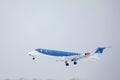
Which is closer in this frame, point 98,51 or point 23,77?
point 98,51

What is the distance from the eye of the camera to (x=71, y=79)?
81.7m

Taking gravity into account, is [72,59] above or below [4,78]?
above

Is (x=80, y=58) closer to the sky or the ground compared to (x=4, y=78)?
closer to the sky

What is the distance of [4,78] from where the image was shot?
8562 centimetres

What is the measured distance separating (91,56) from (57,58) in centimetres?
547

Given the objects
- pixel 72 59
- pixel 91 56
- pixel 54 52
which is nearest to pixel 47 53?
pixel 54 52

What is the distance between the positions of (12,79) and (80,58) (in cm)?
4141

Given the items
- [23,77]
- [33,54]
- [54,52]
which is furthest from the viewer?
[23,77]

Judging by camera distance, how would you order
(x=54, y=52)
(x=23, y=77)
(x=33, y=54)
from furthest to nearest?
(x=23, y=77) < (x=33, y=54) < (x=54, y=52)

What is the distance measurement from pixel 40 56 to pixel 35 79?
3731 centimetres

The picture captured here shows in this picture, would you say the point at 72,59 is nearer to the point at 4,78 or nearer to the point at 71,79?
the point at 71,79

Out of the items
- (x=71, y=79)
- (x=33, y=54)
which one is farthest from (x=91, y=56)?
(x=71, y=79)

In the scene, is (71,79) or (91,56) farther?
(71,79)

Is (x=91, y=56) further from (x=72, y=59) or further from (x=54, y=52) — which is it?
(x=54, y=52)
